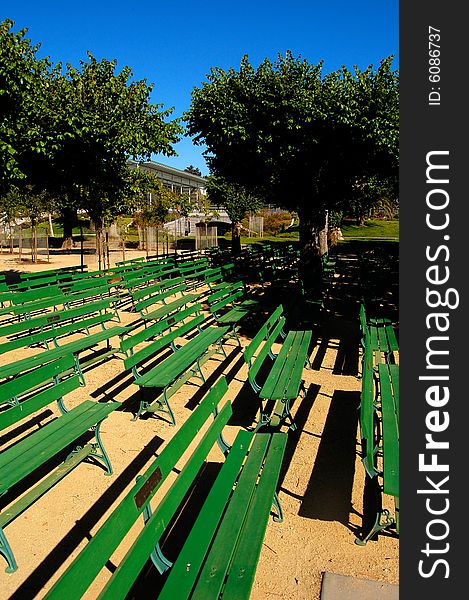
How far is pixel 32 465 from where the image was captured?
10.9ft

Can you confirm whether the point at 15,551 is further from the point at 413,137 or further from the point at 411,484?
the point at 413,137

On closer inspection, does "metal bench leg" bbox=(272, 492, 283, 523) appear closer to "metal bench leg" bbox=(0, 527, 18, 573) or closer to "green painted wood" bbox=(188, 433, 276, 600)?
"green painted wood" bbox=(188, 433, 276, 600)

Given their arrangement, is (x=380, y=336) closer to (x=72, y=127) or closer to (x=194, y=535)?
(x=194, y=535)

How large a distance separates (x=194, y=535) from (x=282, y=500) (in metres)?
1.39

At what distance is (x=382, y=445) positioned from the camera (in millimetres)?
3836

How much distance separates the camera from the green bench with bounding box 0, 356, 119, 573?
320 centimetres

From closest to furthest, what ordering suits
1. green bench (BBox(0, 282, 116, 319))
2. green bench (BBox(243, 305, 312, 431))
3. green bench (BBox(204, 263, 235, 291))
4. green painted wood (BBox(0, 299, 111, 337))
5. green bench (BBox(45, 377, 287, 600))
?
green bench (BBox(45, 377, 287, 600))
green bench (BBox(243, 305, 312, 431))
green painted wood (BBox(0, 299, 111, 337))
green bench (BBox(0, 282, 116, 319))
green bench (BBox(204, 263, 235, 291))

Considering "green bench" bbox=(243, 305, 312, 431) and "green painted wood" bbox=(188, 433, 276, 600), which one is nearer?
"green painted wood" bbox=(188, 433, 276, 600)

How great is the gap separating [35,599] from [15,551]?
0.52 metres

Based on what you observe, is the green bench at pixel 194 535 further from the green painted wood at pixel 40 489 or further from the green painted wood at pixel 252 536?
the green painted wood at pixel 40 489

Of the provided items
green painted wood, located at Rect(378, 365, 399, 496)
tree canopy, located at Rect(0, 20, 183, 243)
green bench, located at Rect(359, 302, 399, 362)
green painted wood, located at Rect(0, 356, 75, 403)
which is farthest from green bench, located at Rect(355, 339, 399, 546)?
tree canopy, located at Rect(0, 20, 183, 243)

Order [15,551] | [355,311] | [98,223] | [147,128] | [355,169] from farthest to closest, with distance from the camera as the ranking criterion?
[98,223] → [355,169] → [147,128] → [355,311] → [15,551]

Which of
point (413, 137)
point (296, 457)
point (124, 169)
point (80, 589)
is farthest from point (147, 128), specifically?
point (80, 589)

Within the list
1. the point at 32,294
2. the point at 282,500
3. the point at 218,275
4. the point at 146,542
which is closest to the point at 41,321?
the point at 32,294
